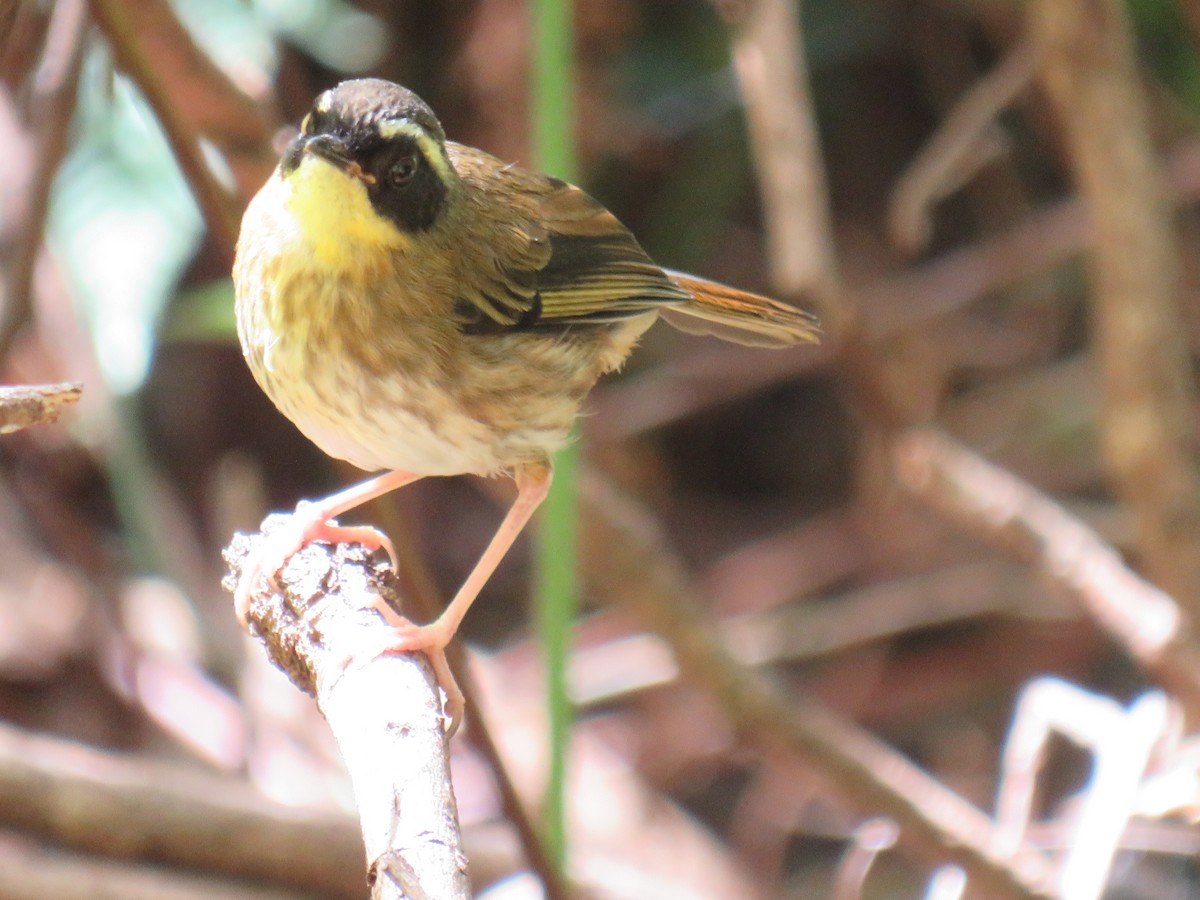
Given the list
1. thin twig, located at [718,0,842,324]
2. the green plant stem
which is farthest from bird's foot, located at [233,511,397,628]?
thin twig, located at [718,0,842,324]

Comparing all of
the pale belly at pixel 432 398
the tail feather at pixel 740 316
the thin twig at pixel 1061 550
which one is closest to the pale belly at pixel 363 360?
the pale belly at pixel 432 398

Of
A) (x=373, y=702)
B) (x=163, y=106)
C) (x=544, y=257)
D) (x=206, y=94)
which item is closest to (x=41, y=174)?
(x=206, y=94)

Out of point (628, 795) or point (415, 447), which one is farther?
point (628, 795)

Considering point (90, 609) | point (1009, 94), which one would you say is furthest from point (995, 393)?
point (90, 609)

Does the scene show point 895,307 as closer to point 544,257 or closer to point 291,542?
point 544,257

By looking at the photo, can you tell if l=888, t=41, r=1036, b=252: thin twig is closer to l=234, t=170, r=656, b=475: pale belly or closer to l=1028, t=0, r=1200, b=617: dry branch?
l=1028, t=0, r=1200, b=617: dry branch

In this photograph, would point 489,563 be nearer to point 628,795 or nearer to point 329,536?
point 329,536

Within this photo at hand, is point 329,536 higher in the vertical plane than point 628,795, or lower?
lower
